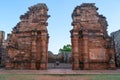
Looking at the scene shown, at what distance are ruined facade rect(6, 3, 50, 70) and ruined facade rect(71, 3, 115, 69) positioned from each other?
2.48 m

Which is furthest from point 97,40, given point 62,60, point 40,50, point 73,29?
point 62,60

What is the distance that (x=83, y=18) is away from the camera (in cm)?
1916

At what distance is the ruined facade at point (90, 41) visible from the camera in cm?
1820

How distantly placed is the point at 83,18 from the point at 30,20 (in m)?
4.56

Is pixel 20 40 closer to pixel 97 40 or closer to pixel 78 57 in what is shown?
pixel 78 57

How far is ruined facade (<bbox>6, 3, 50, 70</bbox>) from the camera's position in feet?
60.2

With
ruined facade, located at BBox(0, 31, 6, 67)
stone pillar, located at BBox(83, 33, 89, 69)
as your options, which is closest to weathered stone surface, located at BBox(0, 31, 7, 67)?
ruined facade, located at BBox(0, 31, 6, 67)

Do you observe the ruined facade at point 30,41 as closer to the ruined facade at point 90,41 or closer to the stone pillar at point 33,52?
the stone pillar at point 33,52

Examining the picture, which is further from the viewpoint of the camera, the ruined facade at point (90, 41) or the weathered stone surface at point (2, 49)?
the weathered stone surface at point (2, 49)

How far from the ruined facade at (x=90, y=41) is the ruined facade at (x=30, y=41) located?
2.48m

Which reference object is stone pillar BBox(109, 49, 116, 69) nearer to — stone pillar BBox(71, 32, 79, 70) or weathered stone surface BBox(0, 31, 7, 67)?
stone pillar BBox(71, 32, 79, 70)

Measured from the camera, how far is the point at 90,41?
1873 centimetres

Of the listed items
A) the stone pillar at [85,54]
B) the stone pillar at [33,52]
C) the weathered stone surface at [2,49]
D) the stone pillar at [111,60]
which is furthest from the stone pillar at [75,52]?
the weathered stone surface at [2,49]

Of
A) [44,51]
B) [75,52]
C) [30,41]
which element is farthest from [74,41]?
[30,41]
